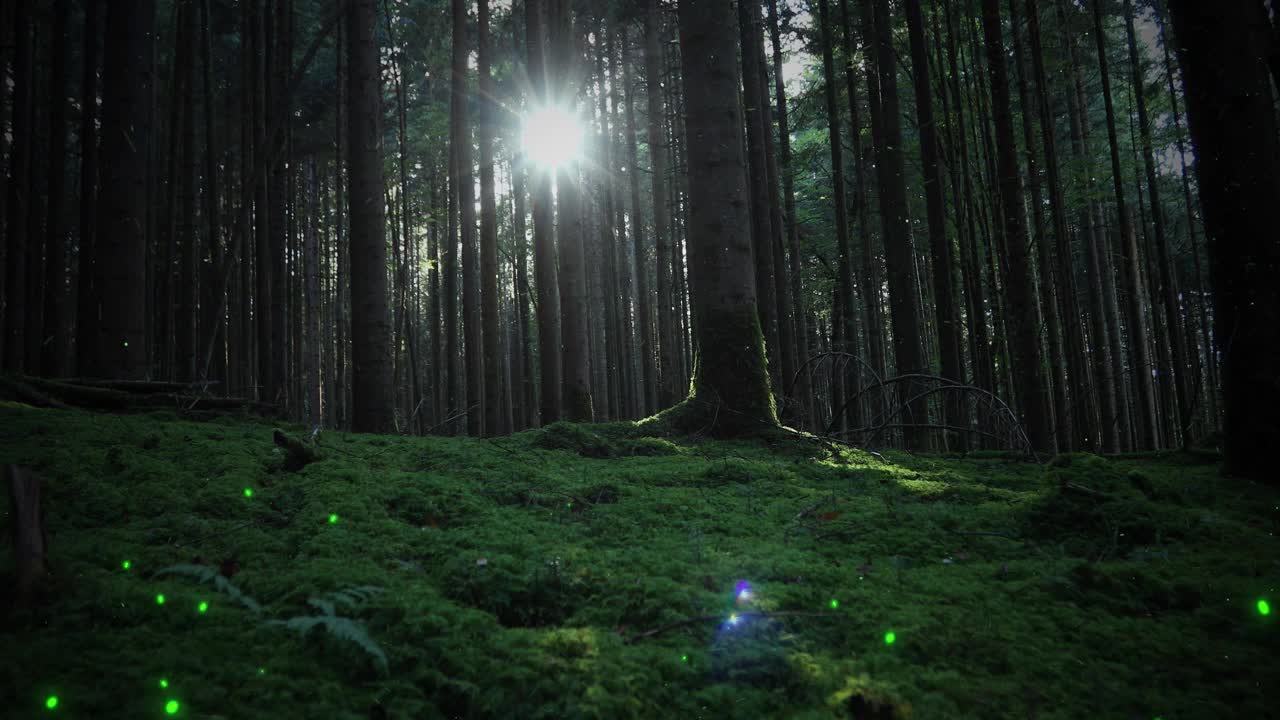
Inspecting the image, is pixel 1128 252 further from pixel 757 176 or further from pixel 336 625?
pixel 336 625

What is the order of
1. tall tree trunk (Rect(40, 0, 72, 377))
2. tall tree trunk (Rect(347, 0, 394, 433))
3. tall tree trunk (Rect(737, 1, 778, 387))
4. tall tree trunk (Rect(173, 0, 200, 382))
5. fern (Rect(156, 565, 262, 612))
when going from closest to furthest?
fern (Rect(156, 565, 262, 612)) → tall tree trunk (Rect(347, 0, 394, 433)) → tall tree trunk (Rect(173, 0, 200, 382)) → tall tree trunk (Rect(40, 0, 72, 377)) → tall tree trunk (Rect(737, 1, 778, 387))

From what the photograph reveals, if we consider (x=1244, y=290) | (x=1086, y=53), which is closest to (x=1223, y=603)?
(x=1244, y=290)

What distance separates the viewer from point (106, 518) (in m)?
2.02

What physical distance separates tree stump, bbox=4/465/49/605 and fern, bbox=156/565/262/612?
0.85ft

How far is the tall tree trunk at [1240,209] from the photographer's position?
323 centimetres

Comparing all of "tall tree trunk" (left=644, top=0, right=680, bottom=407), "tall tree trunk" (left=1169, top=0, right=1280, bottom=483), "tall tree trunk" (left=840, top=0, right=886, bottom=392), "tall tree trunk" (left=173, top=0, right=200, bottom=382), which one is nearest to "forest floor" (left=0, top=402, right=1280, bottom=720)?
"tall tree trunk" (left=1169, top=0, right=1280, bottom=483)

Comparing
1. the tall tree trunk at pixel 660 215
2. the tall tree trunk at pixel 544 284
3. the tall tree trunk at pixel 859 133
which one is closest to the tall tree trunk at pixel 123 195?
the tall tree trunk at pixel 544 284

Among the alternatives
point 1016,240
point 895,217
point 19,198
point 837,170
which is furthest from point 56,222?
point 837,170

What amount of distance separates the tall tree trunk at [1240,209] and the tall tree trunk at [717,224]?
3.16 meters

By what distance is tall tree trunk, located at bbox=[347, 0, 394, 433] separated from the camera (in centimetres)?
653

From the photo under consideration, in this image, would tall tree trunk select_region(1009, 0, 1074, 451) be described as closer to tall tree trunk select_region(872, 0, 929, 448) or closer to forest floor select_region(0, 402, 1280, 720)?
tall tree trunk select_region(872, 0, 929, 448)

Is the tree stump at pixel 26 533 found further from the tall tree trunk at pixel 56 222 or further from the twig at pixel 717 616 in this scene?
the tall tree trunk at pixel 56 222

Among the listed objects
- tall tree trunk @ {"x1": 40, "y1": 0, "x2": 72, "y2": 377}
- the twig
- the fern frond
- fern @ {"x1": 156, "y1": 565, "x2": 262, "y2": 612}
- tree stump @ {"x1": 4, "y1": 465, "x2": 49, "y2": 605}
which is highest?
tall tree trunk @ {"x1": 40, "y1": 0, "x2": 72, "y2": 377}

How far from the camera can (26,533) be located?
1.39 meters
